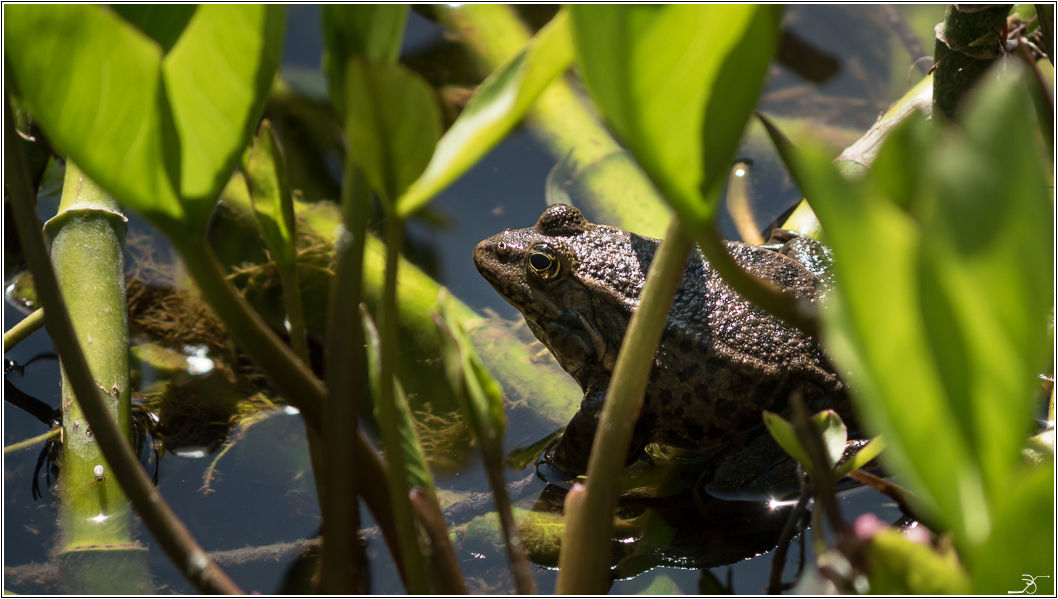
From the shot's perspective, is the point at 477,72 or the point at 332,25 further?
the point at 477,72

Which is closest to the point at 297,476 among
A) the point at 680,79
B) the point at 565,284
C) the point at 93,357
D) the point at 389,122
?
the point at 93,357

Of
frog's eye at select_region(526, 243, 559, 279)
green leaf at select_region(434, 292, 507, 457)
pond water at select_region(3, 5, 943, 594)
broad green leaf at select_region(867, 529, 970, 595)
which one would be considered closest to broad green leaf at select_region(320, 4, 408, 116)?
green leaf at select_region(434, 292, 507, 457)

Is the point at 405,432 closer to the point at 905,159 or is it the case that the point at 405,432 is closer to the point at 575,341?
the point at 905,159

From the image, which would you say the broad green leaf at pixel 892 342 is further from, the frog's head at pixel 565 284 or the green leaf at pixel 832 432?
the frog's head at pixel 565 284

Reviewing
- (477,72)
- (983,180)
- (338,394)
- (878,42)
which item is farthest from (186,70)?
(878,42)

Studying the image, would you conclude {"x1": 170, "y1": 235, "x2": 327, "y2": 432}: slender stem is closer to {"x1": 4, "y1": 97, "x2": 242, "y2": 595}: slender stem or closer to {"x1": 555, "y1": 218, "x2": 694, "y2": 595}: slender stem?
{"x1": 4, "y1": 97, "x2": 242, "y2": 595}: slender stem

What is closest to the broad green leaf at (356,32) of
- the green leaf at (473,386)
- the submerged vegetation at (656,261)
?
the submerged vegetation at (656,261)

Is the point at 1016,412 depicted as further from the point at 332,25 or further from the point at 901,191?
the point at 332,25

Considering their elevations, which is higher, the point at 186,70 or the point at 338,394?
the point at 186,70
